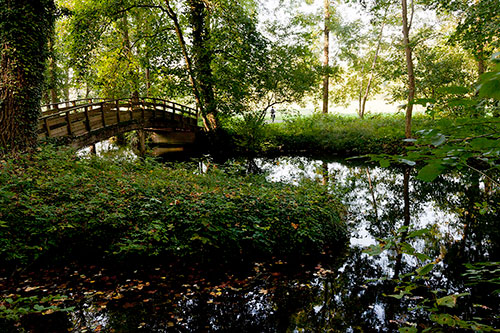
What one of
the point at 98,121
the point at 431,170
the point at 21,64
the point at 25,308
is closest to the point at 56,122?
the point at 98,121

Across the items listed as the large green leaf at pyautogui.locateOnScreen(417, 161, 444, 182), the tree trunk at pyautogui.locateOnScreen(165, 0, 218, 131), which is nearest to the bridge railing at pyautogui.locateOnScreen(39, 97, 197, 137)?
the tree trunk at pyautogui.locateOnScreen(165, 0, 218, 131)

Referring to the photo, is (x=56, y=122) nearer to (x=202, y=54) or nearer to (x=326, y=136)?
(x=202, y=54)

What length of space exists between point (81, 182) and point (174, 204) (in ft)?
7.86

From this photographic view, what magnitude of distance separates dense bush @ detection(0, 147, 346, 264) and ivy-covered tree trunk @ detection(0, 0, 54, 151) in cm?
88

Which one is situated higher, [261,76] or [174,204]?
[261,76]

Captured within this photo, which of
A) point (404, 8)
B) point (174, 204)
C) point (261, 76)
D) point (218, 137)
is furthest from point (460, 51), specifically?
point (174, 204)

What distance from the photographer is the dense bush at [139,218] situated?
4.99 metres

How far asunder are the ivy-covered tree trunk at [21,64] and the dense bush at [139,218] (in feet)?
2.90

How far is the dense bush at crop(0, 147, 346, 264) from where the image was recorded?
16.4 feet

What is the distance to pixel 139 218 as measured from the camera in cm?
570

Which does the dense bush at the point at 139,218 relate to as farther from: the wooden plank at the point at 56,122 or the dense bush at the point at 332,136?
the dense bush at the point at 332,136

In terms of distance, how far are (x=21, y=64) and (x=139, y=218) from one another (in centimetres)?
554

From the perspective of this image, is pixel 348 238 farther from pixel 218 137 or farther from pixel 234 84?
pixel 218 137

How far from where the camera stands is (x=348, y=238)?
273 inches
